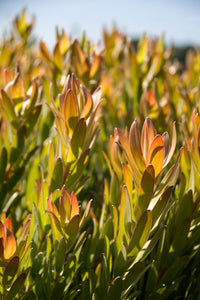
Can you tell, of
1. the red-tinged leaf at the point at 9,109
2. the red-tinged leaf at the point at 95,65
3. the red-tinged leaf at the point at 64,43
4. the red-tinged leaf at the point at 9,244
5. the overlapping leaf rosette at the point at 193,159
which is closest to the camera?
the red-tinged leaf at the point at 9,244

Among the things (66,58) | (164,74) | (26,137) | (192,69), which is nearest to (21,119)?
(26,137)

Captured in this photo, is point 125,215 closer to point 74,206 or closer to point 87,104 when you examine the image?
point 74,206

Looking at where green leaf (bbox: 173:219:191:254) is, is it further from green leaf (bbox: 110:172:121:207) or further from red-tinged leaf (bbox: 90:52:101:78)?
red-tinged leaf (bbox: 90:52:101:78)

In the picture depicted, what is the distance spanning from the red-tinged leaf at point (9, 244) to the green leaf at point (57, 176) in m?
0.19

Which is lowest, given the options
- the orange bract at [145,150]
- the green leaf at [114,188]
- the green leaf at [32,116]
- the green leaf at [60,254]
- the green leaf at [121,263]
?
the green leaf at [121,263]

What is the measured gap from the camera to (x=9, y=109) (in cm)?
98

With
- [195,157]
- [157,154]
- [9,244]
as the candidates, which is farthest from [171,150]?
[9,244]

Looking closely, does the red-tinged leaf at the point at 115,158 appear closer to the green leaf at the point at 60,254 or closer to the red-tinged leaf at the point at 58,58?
the green leaf at the point at 60,254

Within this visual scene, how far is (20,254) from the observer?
72 cm

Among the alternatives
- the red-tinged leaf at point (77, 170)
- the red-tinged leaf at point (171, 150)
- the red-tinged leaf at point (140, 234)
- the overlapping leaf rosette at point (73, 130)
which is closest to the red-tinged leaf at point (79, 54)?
the overlapping leaf rosette at point (73, 130)

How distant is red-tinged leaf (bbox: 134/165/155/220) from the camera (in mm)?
651

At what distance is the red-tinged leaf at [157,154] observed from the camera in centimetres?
66

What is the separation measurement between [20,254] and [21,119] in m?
0.46

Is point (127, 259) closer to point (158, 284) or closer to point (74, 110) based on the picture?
point (158, 284)
